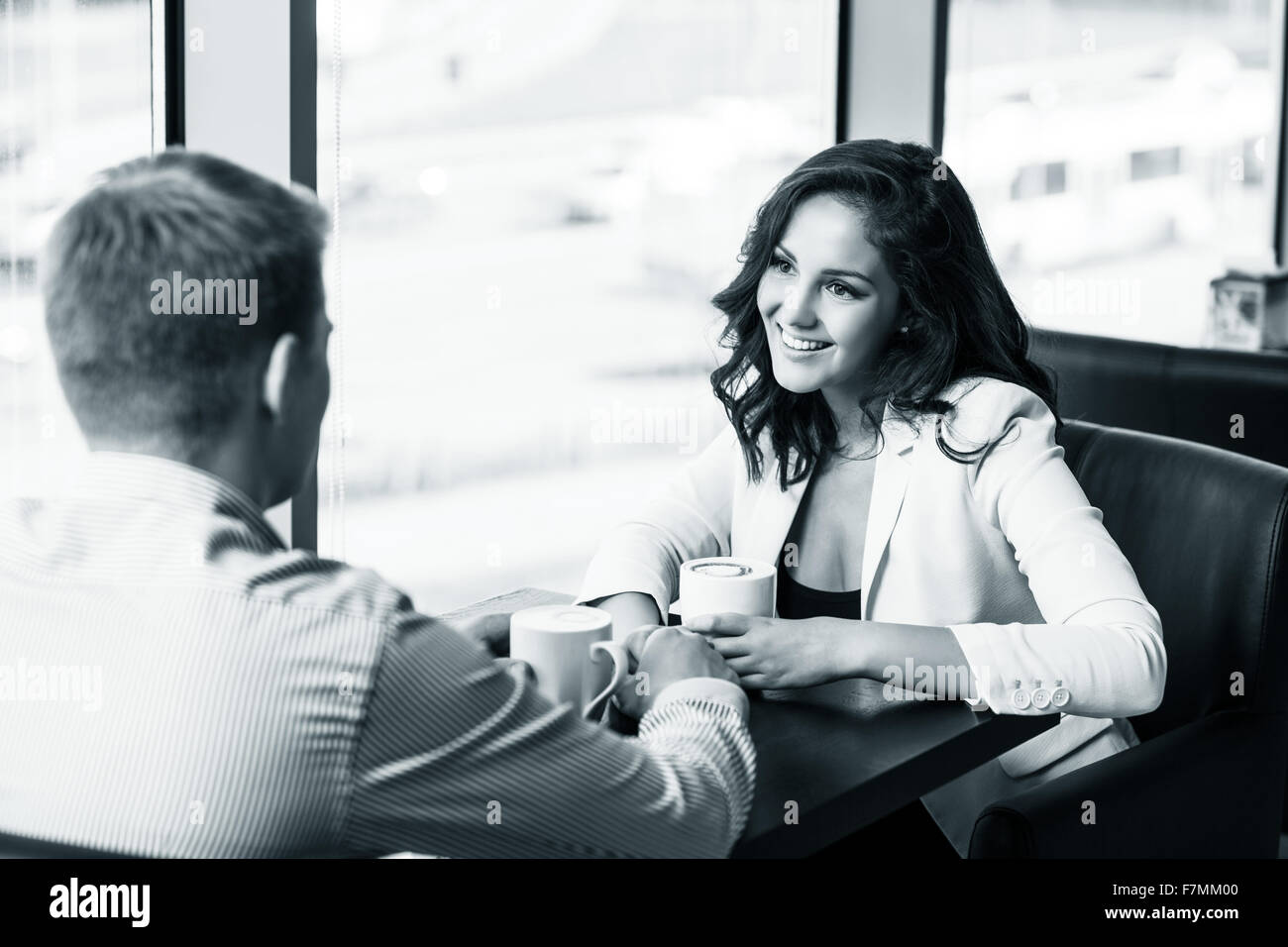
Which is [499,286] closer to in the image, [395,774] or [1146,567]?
[1146,567]

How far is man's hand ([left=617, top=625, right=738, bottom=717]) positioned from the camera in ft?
4.09

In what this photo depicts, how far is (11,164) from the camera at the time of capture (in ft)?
6.84

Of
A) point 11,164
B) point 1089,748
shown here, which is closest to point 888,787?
point 1089,748

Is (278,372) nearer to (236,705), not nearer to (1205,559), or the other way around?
(236,705)

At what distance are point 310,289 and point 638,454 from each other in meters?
2.40

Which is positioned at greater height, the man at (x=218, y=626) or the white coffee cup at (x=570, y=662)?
the man at (x=218, y=626)

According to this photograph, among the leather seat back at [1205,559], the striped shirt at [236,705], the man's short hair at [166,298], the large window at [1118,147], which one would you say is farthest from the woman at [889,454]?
the large window at [1118,147]

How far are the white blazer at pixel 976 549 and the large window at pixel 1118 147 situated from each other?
6.49 feet

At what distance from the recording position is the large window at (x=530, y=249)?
104 inches

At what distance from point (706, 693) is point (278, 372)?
17.5 inches

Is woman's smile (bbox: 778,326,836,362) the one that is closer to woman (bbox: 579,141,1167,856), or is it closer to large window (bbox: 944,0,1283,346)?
woman (bbox: 579,141,1167,856)

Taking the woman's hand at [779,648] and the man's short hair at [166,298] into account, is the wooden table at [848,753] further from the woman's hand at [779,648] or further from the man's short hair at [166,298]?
the man's short hair at [166,298]

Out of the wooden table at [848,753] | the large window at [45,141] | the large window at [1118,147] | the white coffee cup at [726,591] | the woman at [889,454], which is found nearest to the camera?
the wooden table at [848,753]

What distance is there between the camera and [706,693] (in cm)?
117
